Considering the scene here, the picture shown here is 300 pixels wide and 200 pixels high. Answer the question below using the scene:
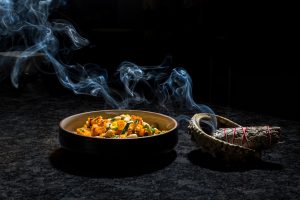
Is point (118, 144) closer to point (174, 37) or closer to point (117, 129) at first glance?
point (117, 129)

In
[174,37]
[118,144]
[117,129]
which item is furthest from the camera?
[174,37]

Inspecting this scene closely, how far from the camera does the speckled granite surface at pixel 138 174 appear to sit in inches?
41.2

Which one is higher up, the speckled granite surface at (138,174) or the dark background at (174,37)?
the dark background at (174,37)

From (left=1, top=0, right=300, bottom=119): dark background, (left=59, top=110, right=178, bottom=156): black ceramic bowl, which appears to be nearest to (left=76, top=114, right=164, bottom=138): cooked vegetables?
(left=59, top=110, right=178, bottom=156): black ceramic bowl

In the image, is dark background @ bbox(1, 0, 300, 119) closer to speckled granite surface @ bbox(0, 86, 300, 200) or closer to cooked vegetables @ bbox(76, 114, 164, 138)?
speckled granite surface @ bbox(0, 86, 300, 200)

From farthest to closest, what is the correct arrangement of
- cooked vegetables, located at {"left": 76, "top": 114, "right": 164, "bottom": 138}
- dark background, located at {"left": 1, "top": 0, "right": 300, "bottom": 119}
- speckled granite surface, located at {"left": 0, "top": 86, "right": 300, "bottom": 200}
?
dark background, located at {"left": 1, "top": 0, "right": 300, "bottom": 119}
cooked vegetables, located at {"left": 76, "top": 114, "right": 164, "bottom": 138}
speckled granite surface, located at {"left": 0, "top": 86, "right": 300, "bottom": 200}

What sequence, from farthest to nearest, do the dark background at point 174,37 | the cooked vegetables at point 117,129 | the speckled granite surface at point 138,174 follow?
the dark background at point 174,37, the cooked vegetables at point 117,129, the speckled granite surface at point 138,174

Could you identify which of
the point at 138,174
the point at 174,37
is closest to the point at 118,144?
the point at 138,174

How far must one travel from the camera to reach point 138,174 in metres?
1.16

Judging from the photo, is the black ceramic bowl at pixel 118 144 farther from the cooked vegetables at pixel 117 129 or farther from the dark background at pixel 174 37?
the dark background at pixel 174 37

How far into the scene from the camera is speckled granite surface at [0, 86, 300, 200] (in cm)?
105

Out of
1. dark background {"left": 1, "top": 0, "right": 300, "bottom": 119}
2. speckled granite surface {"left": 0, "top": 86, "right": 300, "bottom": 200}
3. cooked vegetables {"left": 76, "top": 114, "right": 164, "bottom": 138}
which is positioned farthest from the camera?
dark background {"left": 1, "top": 0, "right": 300, "bottom": 119}

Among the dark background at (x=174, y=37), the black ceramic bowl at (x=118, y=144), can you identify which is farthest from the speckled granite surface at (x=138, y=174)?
the dark background at (x=174, y=37)

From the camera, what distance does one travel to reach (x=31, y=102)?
6.88ft
